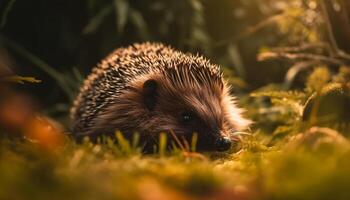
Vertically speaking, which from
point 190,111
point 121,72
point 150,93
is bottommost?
point 190,111

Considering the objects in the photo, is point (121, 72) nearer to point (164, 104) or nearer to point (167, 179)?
point (164, 104)

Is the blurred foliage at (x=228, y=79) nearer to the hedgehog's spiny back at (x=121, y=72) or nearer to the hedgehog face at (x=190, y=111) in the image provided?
the hedgehog face at (x=190, y=111)

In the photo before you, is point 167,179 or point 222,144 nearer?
point 167,179

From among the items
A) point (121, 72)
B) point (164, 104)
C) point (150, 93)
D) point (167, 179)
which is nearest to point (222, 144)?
point (164, 104)

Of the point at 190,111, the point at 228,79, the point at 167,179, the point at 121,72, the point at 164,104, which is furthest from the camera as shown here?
the point at 228,79

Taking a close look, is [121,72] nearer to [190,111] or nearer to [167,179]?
[190,111]

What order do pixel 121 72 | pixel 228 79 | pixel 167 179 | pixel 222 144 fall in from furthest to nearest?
pixel 228 79, pixel 121 72, pixel 222 144, pixel 167 179

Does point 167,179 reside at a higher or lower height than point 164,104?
lower
